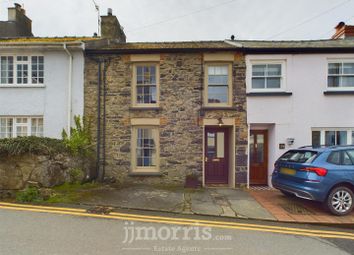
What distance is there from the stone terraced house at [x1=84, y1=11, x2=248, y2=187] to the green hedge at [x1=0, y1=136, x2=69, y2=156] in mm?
2245

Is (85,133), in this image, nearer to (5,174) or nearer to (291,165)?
(5,174)

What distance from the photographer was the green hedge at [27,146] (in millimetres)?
7832

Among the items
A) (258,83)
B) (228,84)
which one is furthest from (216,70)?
(258,83)

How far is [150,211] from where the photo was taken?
6.54 metres

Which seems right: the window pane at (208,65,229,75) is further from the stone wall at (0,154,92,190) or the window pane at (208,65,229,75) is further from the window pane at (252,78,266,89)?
the stone wall at (0,154,92,190)

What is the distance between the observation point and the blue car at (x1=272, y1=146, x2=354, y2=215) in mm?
6375

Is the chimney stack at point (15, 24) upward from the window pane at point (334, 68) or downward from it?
upward

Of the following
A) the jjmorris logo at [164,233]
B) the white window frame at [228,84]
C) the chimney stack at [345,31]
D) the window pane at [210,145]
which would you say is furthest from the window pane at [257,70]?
the jjmorris logo at [164,233]

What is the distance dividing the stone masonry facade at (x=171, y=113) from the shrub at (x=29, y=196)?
3.34m

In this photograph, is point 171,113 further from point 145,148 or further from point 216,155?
point 216,155

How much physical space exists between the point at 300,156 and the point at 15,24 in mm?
16245

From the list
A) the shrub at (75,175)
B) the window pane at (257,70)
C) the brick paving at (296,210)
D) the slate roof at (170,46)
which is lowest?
the brick paving at (296,210)

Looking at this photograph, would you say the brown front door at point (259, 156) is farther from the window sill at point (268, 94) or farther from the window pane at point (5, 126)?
the window pane at point (5, 126)

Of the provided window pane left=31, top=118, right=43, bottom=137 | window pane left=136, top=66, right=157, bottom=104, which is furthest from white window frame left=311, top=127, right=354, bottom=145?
window pane left=31, top=118, right=43, bottom=137
